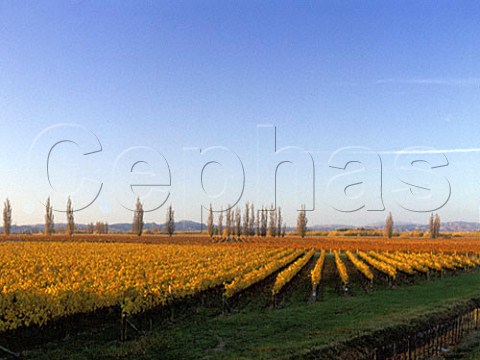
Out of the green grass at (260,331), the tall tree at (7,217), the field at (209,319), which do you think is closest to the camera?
the green grass at (260,331)

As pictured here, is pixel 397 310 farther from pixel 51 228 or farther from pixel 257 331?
pixel 51 228

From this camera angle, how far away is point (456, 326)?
14492 mm

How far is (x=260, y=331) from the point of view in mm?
14977

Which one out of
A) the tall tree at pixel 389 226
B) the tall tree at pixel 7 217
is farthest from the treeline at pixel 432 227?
the tall tree at pixel 7 217

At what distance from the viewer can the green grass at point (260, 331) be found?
1248 centimetres

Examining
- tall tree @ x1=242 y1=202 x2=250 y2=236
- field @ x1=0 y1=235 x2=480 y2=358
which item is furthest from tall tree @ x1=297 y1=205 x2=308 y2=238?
field @ x1=0 y1=235 x2=480 y2=358

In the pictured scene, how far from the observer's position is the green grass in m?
12.5

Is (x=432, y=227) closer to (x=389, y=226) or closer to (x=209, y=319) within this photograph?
(x=389, y=226)

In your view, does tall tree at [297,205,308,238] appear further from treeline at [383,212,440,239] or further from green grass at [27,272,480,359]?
green grass at [27,272,480,359]

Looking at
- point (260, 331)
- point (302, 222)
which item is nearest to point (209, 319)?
point (260, 331)

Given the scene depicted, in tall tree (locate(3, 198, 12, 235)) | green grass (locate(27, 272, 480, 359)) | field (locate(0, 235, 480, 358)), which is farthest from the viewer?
tall tree (locate(3, 198, 12, 235))

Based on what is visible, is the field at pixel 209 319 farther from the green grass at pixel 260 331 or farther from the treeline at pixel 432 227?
the treeline at pixel 432 227

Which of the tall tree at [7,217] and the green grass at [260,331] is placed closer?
the green grass at [260,331]

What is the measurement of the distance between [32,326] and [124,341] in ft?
9.05
